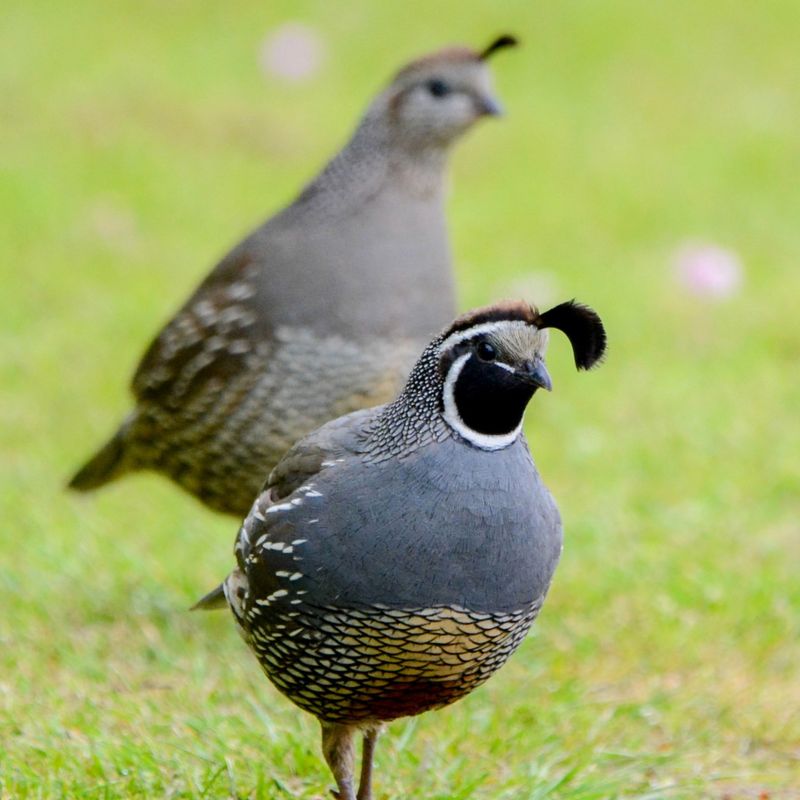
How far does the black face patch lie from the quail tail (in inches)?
83.7

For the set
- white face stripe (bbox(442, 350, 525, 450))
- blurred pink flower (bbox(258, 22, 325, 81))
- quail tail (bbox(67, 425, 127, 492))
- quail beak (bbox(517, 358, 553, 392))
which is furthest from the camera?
blurred pink flower (bbox(258, 22, 325, 81))

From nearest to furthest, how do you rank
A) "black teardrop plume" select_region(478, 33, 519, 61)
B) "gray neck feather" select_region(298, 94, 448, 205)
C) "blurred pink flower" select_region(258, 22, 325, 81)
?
1. "gray neck feather" select_region(298, 94, 448, 205)
2. "black teardrop plume" select_region(478, 33, 519, 61)
3. "blurred pink flower" select_region(258, 22, 325, 81)

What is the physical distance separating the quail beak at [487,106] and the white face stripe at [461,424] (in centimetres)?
221

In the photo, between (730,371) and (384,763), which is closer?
(384,763)

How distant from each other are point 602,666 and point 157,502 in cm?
247

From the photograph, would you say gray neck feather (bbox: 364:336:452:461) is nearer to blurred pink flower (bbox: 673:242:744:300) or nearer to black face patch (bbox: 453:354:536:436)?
black face patch (bbox: 453:354:536:436)

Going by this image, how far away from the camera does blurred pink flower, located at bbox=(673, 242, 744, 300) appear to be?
8.68 metres

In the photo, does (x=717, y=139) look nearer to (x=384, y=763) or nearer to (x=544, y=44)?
(x=544, y=44)

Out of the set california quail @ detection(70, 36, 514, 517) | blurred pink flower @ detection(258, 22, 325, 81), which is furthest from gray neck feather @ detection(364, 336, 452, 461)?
blurred pink flower @ detection(258, 22, 325, 81)

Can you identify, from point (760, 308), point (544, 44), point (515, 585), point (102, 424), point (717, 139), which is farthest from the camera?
point (544, 44)

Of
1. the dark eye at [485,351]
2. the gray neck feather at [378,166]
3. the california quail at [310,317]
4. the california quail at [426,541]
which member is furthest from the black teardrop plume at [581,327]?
the gray neck feather at [378,166]

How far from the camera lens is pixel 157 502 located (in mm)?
6641

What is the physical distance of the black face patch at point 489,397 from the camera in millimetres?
3297

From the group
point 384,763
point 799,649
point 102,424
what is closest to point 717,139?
point 102,424
